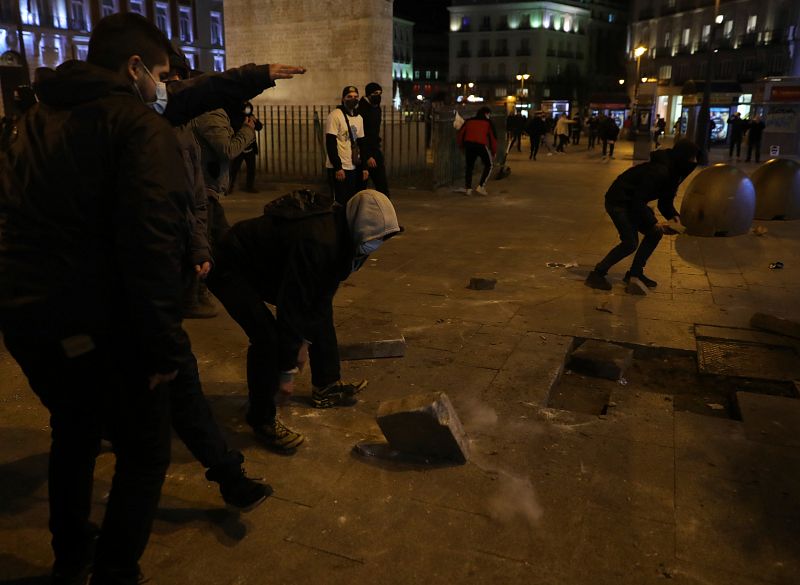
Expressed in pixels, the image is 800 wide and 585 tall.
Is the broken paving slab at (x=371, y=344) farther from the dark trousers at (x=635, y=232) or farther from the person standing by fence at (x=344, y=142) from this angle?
the person standing by fence at (x=344, y=142)

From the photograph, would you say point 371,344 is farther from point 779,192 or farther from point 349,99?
point 779,192

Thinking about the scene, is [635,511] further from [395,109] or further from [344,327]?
[395,109]

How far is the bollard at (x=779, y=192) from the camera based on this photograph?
10.8m

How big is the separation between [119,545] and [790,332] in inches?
201

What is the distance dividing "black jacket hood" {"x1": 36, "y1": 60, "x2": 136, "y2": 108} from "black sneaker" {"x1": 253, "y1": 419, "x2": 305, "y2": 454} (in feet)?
6.51

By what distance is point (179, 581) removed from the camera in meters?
2.57

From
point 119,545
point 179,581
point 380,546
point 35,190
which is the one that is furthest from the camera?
point 380,546

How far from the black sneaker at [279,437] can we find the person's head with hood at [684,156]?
4773 millimetres

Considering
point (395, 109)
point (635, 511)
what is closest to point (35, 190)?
point (635, 511)

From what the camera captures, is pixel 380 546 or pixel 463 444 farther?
pixel 463 444

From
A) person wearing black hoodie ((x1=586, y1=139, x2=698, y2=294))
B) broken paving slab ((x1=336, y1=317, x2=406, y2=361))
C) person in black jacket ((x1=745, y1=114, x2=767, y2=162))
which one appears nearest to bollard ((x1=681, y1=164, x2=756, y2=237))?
person wearing black hoodie ((x1=586, y1=139, x2=698, y2=294))

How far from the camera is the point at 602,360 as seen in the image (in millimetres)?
4801

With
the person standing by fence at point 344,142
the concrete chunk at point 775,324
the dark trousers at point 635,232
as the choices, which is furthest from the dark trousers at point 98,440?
the person standing by fence at point 344,142

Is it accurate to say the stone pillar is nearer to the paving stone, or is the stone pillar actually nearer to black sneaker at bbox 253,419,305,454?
the paving stone
